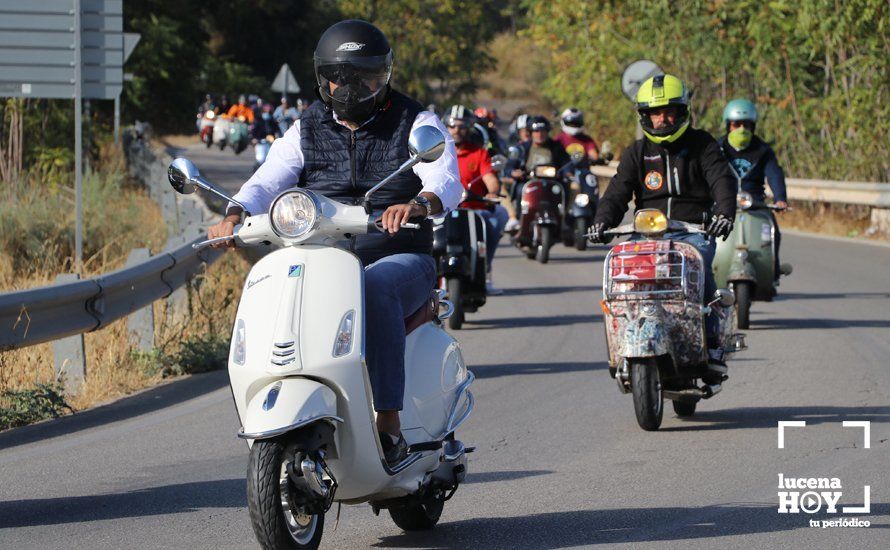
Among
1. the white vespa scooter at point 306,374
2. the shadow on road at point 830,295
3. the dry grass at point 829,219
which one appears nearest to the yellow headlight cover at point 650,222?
the white vespa scooter at point 306,374

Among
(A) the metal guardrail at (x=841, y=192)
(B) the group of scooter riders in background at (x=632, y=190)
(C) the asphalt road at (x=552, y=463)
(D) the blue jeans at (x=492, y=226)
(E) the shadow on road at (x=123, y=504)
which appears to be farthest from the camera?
(A) the metal guardrail at (x=841, y=192)

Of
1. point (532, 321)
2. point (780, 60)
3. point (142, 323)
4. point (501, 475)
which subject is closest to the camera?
point (501, 475)

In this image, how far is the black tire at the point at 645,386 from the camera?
29.6ft

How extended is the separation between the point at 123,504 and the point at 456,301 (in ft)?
24.0

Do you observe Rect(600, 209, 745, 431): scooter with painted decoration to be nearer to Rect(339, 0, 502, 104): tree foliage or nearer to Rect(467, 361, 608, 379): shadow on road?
Rect(467, 361, 608, 379): shadow on road

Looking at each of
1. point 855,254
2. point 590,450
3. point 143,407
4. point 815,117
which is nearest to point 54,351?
point 143,407

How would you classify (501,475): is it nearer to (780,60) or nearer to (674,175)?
(674,175)

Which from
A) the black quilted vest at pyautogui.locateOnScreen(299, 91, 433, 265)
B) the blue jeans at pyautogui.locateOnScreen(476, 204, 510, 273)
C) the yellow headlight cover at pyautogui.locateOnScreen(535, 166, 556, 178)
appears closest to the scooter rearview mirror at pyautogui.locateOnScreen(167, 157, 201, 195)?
the black quilted vest at pyautogui.locateOnScreen(299, 91, 433, 265)

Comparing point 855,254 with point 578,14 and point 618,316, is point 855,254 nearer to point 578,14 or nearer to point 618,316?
point 618,316

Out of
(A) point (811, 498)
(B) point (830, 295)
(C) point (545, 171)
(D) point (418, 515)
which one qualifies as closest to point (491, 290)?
(B) point (830, 295)

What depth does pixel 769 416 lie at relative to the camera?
383 inches

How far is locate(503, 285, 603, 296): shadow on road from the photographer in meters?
17.8

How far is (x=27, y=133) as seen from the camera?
23953 mm

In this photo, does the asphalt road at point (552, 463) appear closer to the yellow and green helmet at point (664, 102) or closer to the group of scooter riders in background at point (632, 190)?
the group of scooter riders in background at point (632, 190)
